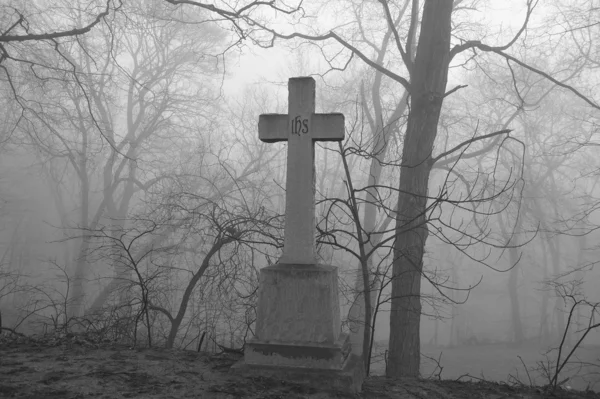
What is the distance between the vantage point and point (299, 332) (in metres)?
3.79

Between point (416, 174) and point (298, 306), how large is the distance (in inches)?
130

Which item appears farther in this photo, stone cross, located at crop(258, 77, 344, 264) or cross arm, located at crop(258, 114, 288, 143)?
cross arm, located at crop(258, 114, 288, 143)

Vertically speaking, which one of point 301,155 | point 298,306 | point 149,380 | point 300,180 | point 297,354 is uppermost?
point 301,155

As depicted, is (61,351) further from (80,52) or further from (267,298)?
(80,52)

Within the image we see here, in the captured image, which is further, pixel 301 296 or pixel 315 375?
pixel 301 296

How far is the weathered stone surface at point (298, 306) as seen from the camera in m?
3.78

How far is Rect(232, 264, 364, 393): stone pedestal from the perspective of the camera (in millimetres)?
3678

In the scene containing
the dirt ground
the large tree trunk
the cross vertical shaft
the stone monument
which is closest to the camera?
the dirt ground

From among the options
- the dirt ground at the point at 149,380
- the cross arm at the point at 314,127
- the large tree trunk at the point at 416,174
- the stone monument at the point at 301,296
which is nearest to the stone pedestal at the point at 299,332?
the stone monument at the point at 301,296

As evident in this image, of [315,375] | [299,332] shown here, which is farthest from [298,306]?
[315,375]

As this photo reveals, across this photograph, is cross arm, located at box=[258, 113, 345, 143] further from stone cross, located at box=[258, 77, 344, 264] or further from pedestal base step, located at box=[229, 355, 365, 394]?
pedestal base step, located at box=[229, 355, 365, 394]

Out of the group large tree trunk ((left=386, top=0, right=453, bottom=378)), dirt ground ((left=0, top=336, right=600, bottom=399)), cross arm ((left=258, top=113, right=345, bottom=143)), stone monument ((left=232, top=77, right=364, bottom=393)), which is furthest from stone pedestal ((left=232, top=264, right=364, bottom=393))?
large tree trunk ((left=386, top=0, right=453, bottom=378))

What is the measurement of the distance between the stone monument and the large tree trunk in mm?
2137

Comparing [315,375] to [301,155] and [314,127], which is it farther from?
[314,127]
